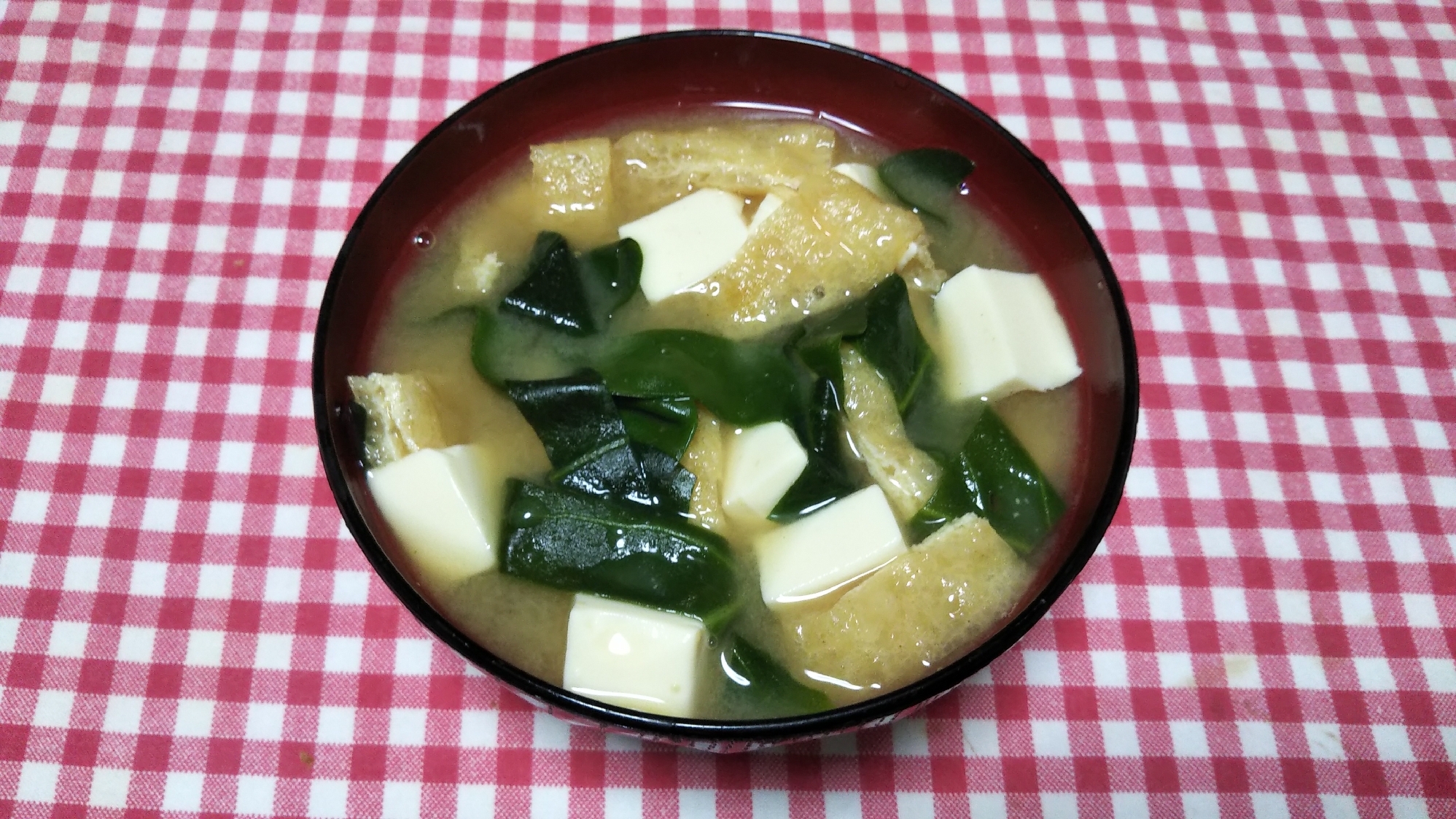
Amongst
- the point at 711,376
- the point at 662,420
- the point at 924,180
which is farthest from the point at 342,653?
the point at 924,180

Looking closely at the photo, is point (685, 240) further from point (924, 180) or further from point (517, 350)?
point (924, 180)

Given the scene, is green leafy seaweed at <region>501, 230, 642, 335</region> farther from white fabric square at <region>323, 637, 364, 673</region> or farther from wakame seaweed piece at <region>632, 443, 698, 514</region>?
white fabric square at <region>323, 637, 364, 673</region>

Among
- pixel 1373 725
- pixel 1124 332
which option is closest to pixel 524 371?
pixel 1124 332

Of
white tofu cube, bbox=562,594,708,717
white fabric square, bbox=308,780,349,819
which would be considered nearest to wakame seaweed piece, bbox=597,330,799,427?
white tofu cube, bbox=562,594,708,717

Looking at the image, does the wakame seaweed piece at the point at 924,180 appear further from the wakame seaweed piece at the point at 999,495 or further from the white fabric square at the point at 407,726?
the white fabric square at the point at 407,726

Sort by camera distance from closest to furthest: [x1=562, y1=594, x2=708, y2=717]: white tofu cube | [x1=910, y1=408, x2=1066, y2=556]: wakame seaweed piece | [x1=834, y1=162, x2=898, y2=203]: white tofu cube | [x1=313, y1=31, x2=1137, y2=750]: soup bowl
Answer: [x1=313, y1=31, x2=1137, y2=750]: soup bowl, [x1=562, y1=594, x2=708, y2=717]: white tofu cube, [x1=910, y1=408, x2=1066, y2=556]: wakame seaweed piece, [x1=834, y1=162, x2=898, y2=203]: white tofu cube

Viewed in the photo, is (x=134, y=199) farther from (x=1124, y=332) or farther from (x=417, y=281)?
(x=1124, y=332)
